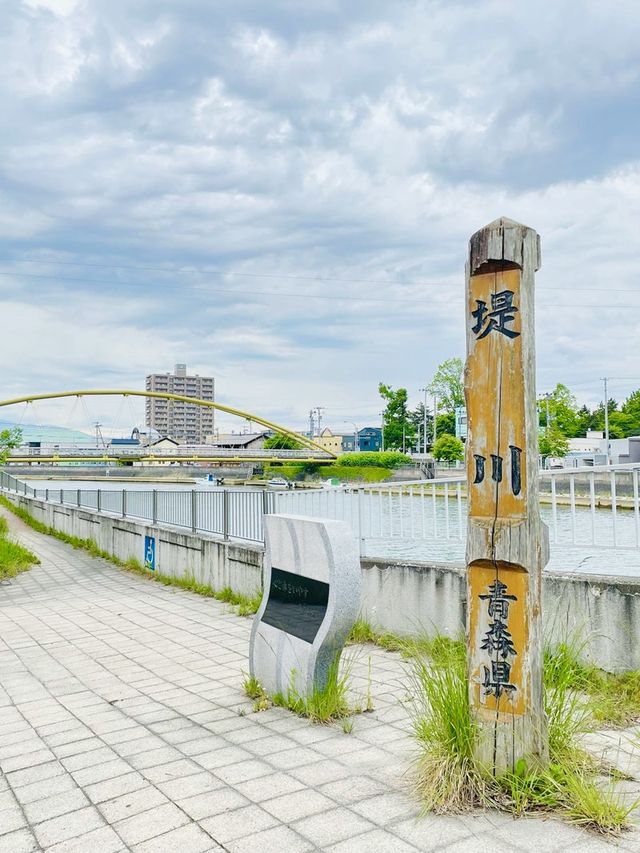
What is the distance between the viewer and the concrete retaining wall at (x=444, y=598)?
16.2 ft

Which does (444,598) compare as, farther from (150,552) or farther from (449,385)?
(449,385)

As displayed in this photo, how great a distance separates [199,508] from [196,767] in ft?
24.0

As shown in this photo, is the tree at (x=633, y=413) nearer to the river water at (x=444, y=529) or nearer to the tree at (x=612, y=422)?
the tree at (x=612, y=422)

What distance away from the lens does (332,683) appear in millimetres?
4641

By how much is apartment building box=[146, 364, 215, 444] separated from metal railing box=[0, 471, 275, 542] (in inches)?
5627

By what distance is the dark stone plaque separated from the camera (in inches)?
184

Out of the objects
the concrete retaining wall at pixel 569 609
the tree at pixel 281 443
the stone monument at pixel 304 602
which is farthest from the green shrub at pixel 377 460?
the stone monument at pixel 304 602

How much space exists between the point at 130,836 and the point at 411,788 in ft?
4.25

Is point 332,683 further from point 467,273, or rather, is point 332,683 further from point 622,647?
point 467,273

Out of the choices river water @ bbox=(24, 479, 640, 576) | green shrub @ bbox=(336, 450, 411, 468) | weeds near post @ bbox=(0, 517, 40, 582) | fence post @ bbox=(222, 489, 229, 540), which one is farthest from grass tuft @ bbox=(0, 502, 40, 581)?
green shrub @ bbox=(336, 450, 411, 468)

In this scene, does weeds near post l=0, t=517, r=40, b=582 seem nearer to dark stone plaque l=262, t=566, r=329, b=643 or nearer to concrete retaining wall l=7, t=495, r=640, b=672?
concrete retaining wall l=7, t=495, r=640, b=672

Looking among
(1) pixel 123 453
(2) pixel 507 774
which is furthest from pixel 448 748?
(1) pixel 123 453

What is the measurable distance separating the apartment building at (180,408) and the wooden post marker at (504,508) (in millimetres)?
154730

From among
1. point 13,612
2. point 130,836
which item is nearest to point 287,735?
point 130,836
